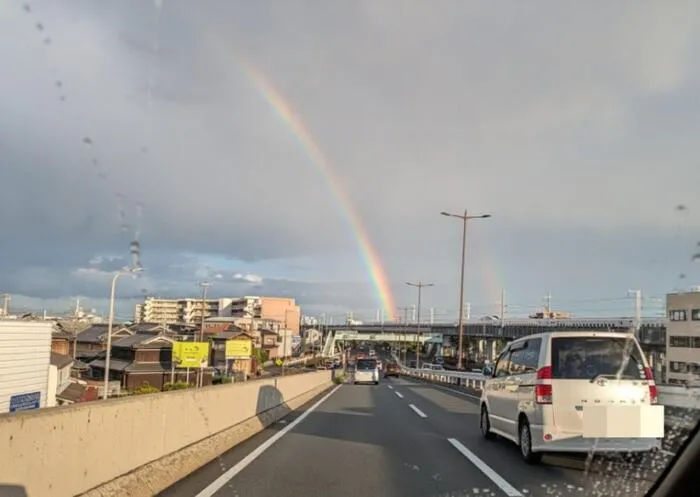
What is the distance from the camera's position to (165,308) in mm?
116750

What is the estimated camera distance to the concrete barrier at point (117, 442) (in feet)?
15.6

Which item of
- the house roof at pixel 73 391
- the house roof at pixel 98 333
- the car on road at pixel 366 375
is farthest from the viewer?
the house roof at pixel 98 333

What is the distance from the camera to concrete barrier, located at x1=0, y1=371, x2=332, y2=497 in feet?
15.6

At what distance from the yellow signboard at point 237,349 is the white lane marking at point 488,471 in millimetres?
81340

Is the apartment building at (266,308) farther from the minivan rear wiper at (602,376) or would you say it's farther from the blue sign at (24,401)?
the minivan rear wiper at (602,376)

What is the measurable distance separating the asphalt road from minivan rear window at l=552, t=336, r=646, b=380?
1.17 m

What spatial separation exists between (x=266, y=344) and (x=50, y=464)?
433ft

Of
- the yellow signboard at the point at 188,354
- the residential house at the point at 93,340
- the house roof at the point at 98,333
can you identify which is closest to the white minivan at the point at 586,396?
the yellow signboard at the point at 188,354

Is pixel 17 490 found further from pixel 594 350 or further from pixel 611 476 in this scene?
pixel 594 350

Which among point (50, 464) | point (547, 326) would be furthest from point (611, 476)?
point (547, 326)

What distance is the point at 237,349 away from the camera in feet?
301

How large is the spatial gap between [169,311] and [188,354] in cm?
5074

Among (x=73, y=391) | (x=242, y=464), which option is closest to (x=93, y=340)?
(x=73, y=391)

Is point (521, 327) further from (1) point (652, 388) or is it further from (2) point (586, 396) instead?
(1) point (652, 388)
